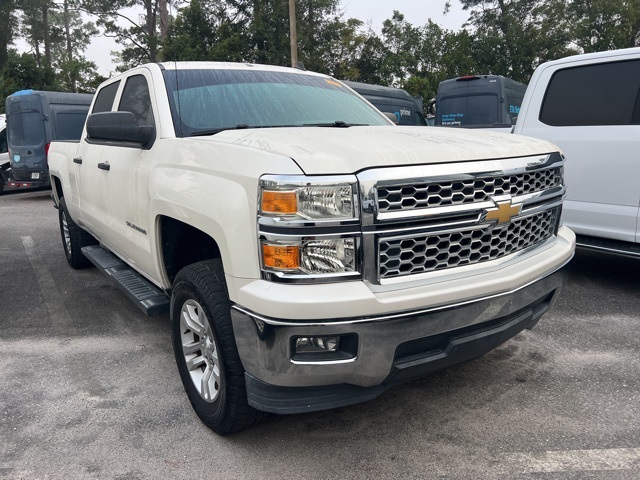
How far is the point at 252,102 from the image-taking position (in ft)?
11.9

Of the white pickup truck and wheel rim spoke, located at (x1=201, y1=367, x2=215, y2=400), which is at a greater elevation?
the white pickup truck

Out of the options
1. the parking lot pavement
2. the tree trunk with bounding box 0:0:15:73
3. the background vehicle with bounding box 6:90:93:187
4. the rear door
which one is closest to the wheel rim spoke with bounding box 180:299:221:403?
the parking lot pavement

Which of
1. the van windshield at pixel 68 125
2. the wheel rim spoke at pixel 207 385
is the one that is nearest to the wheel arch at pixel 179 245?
the wheel rim spoke at pixel 207 385

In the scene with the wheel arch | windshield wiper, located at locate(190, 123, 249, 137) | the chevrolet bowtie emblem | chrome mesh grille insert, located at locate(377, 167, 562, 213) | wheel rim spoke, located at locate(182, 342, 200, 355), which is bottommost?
wheel rim spoke, located at locate(182, 342, 200, 355)

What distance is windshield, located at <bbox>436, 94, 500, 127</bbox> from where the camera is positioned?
13.2 m

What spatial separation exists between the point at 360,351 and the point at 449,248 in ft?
2.02

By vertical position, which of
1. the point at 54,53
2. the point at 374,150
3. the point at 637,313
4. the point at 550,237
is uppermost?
the point at 54,53

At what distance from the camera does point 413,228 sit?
2340mm

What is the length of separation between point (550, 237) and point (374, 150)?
136 centimetres

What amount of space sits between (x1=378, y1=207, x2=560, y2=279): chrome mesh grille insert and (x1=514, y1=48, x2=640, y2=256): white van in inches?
93.7

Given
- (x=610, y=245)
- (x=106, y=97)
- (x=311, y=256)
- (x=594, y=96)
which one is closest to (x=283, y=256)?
(x=311, y=256)

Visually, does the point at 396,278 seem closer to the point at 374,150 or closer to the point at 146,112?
the point at 374,150

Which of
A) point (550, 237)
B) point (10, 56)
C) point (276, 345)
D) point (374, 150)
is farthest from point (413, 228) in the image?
point (10, 56)

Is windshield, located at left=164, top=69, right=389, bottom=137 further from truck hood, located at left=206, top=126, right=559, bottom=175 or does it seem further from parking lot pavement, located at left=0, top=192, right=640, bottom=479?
parking lot pavement, located at left=0, top=192, right=640, bottom=479
